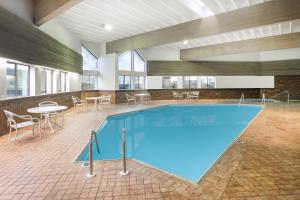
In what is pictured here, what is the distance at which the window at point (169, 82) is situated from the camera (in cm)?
1537

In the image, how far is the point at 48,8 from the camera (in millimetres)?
5434

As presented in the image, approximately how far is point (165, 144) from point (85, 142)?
195 cm

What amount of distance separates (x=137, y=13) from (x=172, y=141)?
4572mm

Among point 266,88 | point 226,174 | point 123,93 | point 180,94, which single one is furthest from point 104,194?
point 266,88

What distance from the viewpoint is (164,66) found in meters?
14.9

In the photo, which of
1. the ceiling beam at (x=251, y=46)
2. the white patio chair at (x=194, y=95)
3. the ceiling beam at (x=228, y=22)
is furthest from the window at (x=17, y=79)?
the white patio chair at (x=194, y=95)

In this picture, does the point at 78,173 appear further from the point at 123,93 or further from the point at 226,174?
the point at 123,93

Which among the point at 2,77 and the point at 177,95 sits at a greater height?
the point at 2,77

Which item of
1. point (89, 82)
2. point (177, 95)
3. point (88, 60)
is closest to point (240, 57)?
point (177, 95)

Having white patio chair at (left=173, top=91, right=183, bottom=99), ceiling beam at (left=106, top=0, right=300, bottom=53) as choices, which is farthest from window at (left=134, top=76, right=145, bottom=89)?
ceiling beam at (left=106, top=0, right=300, bottom=53)

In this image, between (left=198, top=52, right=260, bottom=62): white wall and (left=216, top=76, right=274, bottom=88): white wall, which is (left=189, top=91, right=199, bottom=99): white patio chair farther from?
(left=198, top=52, right=260, bottom=62): white wall

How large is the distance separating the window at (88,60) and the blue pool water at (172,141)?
Result: 4.81 meters

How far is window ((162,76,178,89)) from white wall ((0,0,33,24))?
10.5m

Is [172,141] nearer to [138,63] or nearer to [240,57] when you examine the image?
[138,63]
